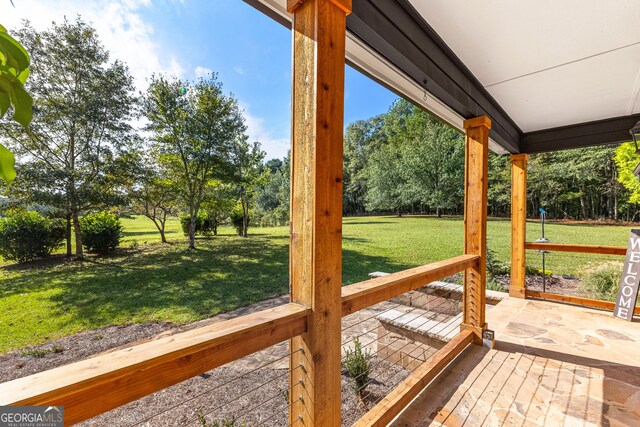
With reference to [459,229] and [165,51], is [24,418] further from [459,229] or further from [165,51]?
[459,229]

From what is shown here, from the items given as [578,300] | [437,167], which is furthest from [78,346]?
[437,167]

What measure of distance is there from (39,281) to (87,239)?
2.06 m

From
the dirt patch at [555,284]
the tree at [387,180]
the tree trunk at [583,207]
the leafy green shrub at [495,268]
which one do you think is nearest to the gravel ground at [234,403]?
the dirt patch at [555,284]

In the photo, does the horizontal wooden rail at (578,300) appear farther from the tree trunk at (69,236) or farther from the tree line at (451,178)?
the tree line at (451,178)

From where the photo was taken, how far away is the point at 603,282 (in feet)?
14.1

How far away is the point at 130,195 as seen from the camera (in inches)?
300

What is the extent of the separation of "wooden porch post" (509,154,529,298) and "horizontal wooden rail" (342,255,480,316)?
224cm

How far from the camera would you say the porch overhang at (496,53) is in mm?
1347

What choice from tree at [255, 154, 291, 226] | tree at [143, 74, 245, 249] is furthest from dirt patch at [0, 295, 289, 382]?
tree at [255, 154, 291, 226]

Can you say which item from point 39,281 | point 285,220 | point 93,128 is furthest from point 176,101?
point 285,220

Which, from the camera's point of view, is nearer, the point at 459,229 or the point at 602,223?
the point at 459,229

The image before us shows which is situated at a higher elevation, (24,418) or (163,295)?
(24,418)

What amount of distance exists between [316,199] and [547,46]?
6.13 feet

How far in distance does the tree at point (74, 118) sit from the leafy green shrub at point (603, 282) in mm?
10120
